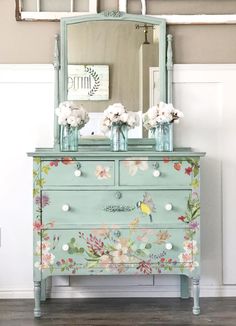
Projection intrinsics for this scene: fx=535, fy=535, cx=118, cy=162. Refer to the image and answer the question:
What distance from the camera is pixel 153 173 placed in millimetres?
3145

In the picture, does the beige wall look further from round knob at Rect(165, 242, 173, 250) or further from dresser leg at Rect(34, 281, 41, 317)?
dresser leg at Rect(34, 281, 41, 317)

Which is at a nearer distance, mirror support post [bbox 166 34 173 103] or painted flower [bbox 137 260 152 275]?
painted flower [bbox 137 260 152 275]

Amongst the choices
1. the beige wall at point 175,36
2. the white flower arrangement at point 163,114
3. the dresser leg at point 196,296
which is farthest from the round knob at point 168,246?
the beige wall at point 175,36

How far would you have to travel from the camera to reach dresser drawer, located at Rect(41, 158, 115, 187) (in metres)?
3.13

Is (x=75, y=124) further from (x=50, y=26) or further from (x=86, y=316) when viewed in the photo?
(x=86, y=316)

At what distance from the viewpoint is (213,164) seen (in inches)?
143

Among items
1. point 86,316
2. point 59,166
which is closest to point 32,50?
point 59,166

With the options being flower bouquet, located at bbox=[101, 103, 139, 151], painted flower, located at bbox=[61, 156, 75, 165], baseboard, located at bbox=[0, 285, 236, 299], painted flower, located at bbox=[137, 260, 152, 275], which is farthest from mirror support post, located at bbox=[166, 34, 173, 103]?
baseboard, located at bbox=[0, 285, 236, 299]

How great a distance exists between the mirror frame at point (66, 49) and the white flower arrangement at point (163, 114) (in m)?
0.27

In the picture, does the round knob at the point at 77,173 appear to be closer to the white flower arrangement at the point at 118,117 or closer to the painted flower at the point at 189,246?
the white flower arrangement at the point at 118,117

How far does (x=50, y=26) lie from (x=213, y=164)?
1.44 meters

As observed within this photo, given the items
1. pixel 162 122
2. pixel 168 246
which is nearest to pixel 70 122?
pixel 162 122

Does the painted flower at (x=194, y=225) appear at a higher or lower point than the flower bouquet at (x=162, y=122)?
lower

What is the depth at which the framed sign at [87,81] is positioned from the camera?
140 inches
